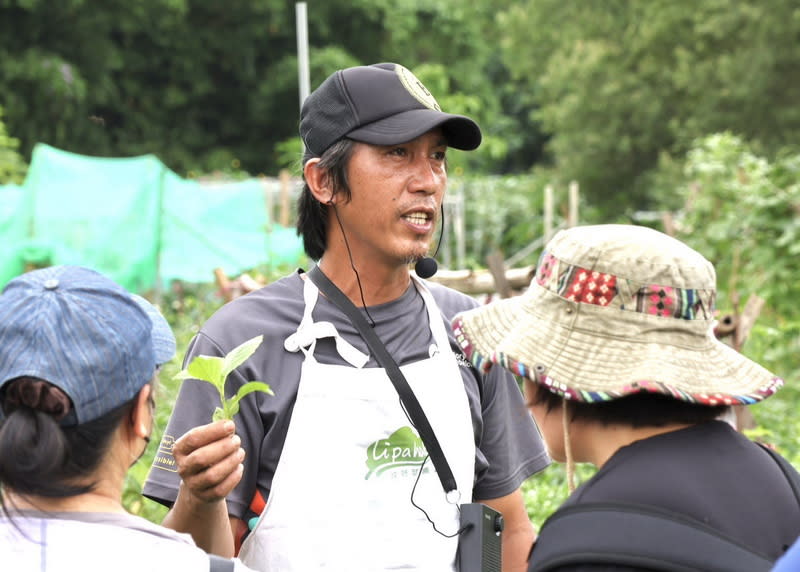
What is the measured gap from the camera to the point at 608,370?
1.68 metres

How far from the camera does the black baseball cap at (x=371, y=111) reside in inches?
93.1

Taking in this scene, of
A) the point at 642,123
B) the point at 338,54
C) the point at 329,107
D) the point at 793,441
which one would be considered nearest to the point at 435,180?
the point at 329,107

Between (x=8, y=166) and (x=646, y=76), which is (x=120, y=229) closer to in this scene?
(x=8, y=166)

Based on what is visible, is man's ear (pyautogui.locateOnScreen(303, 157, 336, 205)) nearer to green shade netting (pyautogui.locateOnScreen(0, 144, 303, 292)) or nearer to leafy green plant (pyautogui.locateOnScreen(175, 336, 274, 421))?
leafy green plant (pyautogui.locateOnScreen(175, 336, 274, 421))

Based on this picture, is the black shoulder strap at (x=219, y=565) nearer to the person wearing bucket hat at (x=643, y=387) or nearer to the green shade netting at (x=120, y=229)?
the person wearing bucket hat at (x=643, y=387)

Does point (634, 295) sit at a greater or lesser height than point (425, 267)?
greater

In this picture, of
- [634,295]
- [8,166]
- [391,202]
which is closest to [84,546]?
[634,295]

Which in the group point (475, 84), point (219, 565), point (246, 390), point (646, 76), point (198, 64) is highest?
point (246, 390)

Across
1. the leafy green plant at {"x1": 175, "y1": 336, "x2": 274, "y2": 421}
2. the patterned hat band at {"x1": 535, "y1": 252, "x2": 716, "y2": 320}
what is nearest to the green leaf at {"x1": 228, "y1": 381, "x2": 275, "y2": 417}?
the leafy green plant at {"x1": 175, "y1": 336, "x2": 274, "y2": 421}

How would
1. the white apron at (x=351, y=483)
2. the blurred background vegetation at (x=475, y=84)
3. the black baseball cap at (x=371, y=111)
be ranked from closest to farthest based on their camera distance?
the white apron at (x=351, y=483)
the black baseball cap at (x=371, y=111)
the blurred background vegetation at (x=475, y=84)

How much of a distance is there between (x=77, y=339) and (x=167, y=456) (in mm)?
674

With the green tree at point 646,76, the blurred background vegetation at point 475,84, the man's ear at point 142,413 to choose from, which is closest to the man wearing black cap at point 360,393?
the man's ear at point 142,413

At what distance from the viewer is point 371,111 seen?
238 centimetres

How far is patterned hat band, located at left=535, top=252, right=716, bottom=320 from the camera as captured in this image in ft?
5.52
